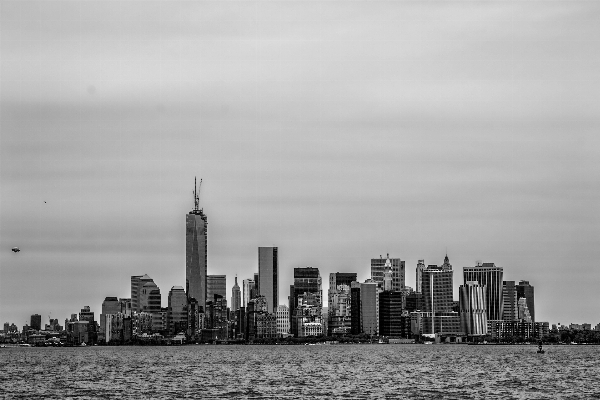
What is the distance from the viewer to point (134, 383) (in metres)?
174

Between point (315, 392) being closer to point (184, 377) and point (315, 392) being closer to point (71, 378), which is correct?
point (184, 377)

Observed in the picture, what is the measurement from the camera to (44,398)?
5684 inches

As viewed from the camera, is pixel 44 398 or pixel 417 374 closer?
pixel 44 398

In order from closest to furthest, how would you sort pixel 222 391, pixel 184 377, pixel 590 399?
pixel 590 399
pixel 222 391
pixel 184 377

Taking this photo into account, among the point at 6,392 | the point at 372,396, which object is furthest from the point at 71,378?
the point at 372,396

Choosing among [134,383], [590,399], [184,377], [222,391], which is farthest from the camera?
[184,377]

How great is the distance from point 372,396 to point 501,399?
15129 mm

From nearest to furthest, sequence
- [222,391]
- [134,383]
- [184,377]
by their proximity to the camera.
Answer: [222,391]
[134,383]
[184,377]

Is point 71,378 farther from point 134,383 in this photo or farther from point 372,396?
point 372,396

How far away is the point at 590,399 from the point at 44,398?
64.9 meters

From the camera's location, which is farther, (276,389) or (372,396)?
(276,389)

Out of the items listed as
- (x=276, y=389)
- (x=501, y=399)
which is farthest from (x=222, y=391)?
(x=501, y=399)

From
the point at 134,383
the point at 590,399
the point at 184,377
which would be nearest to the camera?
the point at 590,399

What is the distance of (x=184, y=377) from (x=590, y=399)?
7304cm
